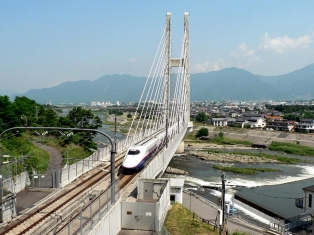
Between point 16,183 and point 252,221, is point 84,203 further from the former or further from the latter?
point 252,221

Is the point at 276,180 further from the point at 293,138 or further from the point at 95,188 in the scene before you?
the point at 293,138

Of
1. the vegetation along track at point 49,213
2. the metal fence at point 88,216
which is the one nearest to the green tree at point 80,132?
the vegetation along track at point 49,213

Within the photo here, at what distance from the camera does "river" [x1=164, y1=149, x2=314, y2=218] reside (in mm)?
28922

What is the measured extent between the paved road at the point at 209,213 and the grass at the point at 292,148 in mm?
40148

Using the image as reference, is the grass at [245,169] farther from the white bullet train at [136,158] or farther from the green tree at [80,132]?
the white bullet train at [136,158]

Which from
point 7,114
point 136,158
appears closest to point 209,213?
point 136,158

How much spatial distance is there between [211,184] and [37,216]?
2412 centimetres

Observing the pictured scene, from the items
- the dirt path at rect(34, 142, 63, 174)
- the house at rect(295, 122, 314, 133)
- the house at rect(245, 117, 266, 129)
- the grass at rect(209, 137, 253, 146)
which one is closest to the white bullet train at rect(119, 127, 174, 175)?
the dirt path at rect(34, 142, 63, 174)

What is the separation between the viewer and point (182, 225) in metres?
A: 15.9

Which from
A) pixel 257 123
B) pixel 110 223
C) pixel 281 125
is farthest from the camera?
pixel 257 123

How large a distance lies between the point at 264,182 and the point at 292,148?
29.3 metres

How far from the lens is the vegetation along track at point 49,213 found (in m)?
11.5

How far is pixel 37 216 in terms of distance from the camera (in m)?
12.8

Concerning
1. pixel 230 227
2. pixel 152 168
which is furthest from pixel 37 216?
pixel 230 227
